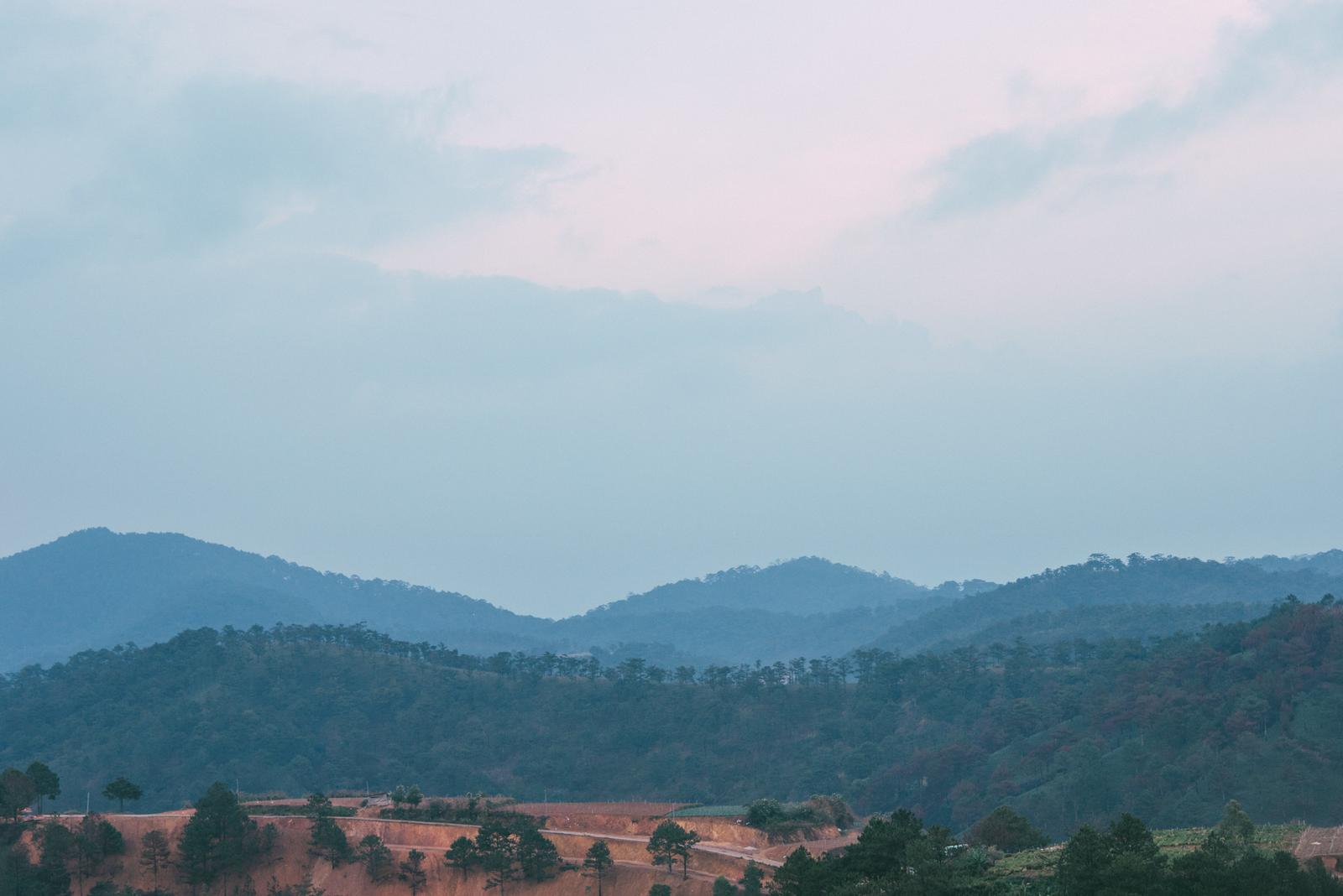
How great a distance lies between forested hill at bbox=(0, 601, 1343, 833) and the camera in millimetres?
95750

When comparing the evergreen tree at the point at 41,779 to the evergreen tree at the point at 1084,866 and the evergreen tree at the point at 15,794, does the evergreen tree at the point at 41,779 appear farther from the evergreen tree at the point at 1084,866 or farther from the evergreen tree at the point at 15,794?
the evergreen tree at the point at 1084,866

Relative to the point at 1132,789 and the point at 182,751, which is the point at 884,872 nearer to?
the point at 1132,789

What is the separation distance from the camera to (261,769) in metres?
134

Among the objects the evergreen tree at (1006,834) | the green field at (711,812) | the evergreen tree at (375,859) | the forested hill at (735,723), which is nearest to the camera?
the evergreen tree at (1006,834)

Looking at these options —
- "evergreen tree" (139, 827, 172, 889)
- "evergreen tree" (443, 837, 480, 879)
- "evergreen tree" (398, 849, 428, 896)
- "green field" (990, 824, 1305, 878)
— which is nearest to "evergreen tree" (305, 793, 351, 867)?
"evergreen tree" (398, 849, 428, 896)

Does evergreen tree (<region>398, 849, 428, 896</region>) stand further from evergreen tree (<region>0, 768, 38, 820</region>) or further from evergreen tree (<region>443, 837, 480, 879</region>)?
evergreen tree (<region>0, 768, 38, 820</region>)

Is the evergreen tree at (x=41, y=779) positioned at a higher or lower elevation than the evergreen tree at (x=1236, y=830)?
higher

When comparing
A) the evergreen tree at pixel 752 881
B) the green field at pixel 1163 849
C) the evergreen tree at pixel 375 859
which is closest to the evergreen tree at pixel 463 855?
the evergreen tree at pixel 375 859

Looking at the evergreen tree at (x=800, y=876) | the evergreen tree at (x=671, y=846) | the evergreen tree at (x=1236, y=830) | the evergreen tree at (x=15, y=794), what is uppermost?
the evergreen tree at (x=15, y=794)

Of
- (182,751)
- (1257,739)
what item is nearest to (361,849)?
(1257,739)

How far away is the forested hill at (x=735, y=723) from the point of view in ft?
314

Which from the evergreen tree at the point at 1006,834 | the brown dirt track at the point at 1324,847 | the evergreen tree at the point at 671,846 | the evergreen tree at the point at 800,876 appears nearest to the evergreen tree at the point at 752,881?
the evergreen tree at the point at 671,846

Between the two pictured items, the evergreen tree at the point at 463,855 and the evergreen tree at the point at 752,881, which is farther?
the evergreen tree at the point at 463,855

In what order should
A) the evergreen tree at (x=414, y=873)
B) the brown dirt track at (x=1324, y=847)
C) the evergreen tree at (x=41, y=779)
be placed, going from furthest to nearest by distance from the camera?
the evergreen tree at (x=41, y=779) < the evergreen tree at (x=414, y=873) < the brown dirt track at (x=1324, y=847)
